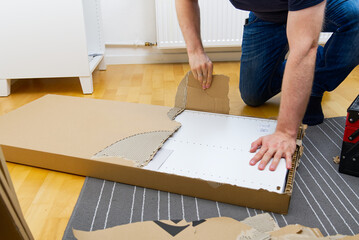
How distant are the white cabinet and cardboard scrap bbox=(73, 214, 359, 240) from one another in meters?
1.00

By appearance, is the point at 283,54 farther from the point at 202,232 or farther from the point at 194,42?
the point at 202,232

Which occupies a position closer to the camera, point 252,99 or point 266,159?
point 266,159

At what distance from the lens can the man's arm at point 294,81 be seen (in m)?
0.78

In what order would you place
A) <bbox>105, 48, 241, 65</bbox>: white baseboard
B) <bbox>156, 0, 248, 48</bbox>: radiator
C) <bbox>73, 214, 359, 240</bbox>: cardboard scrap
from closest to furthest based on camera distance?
<bbox>73, 214, 359, 240</bbox>: cardboard scrap < <bbox>156, 0, 248, 48</bbox>: radiator < <bbox>105, 48, 241, 65</bbox>: white baseboard

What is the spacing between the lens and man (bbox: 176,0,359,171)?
0.79 meters

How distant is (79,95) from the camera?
1.51m

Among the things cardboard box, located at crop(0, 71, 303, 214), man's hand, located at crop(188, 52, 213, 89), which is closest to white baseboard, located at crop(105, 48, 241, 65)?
cardboard box, located at crop(0, 71, 303, 214)

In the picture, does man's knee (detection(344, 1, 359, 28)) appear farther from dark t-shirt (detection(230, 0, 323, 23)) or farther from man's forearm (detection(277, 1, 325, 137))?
man's forearm (detection(277, 1, 325, 137))

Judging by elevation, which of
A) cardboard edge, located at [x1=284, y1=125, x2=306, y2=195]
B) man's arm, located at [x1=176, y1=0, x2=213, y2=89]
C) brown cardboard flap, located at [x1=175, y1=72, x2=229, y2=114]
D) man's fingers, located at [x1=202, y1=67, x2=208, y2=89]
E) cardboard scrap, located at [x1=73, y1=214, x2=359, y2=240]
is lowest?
cardboard scrap, located at [x1=73, y1=214, x2=359, y2=240]

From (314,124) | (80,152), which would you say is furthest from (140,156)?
(314,124)

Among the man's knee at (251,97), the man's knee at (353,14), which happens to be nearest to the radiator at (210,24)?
the man's knee at (251,97)

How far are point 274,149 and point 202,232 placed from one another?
312mm

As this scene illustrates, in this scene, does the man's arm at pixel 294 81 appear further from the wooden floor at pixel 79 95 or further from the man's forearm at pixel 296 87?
the wooden floor at pixel 79 95

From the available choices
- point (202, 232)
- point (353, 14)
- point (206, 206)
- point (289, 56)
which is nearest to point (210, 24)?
point (353, 14)
